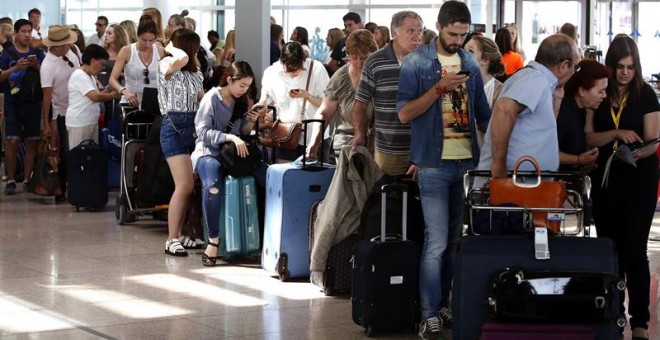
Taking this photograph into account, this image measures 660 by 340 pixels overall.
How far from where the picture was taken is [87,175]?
11.8 metres

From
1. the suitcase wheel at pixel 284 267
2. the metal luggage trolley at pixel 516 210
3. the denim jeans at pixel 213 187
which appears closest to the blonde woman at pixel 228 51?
the denim jeans at pixel 213 187

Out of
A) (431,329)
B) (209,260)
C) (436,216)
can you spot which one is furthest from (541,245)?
(209,260)

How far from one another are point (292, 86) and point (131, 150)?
6.63 feet

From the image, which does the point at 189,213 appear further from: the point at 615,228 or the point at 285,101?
the point at 615,228

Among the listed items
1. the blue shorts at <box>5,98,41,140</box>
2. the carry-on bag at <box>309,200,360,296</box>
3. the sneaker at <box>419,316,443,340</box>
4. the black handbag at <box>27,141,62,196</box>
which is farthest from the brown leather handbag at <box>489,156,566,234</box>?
the blue shorts at <box>5,98,41,140</box>

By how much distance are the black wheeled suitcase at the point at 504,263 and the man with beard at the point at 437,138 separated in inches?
37.6

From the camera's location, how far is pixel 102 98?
1178 cm

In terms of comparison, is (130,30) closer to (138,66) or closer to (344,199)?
(138,66)

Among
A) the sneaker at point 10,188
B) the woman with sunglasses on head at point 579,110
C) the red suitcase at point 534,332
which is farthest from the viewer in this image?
the sneaker at point 10,188

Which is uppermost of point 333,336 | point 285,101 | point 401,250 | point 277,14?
point 277,14

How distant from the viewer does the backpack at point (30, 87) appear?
13.4 meters

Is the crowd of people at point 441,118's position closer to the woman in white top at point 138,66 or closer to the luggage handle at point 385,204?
the luggage handle at point 385,204

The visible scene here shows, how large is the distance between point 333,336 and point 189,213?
3519mm

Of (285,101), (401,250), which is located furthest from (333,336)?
(285,101)
